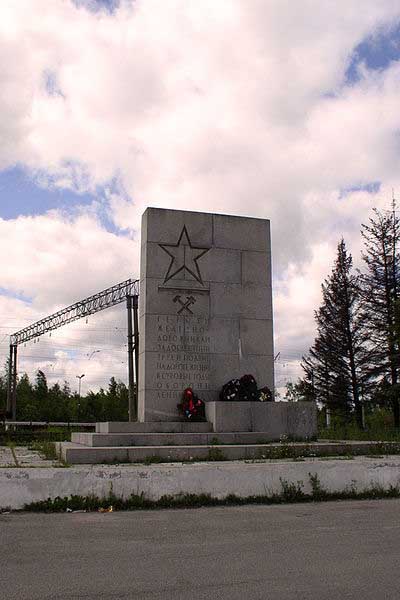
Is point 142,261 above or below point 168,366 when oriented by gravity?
above

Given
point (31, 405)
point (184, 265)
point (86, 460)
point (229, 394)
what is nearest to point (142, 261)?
point (184, 265)

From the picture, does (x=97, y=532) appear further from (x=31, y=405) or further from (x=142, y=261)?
(x=31, y=405)

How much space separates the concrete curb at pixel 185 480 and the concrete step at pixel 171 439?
144 inches

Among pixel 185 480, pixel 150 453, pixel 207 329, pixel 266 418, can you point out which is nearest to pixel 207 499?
pixel 185 480

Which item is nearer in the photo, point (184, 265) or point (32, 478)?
point (32, 478)

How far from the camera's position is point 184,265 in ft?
54.3

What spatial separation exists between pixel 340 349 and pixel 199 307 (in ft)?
105

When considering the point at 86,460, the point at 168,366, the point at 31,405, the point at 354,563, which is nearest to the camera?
the point at 354,563

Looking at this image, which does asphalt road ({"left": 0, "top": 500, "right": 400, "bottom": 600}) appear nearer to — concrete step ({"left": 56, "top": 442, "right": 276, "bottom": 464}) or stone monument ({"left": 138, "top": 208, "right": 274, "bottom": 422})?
concrete step ({"left": 56, "top": 442, "right": 276, "bottom": 464})

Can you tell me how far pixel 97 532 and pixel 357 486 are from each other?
4781 millimetres

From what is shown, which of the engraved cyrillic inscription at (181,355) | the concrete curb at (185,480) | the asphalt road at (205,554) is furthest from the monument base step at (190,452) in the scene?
the asphalt road at (205,554)

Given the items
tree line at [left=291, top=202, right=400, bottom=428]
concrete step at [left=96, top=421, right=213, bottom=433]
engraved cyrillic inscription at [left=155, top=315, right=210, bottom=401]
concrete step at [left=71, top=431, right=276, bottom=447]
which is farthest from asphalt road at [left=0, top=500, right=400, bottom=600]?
tree line at [left=291, top=202, right=400, bottom=428]

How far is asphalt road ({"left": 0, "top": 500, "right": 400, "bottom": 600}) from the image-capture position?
520 centimetres

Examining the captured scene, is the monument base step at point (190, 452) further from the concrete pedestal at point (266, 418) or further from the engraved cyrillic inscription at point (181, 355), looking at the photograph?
the engraved cyrillic inscription at point (181, 355)
